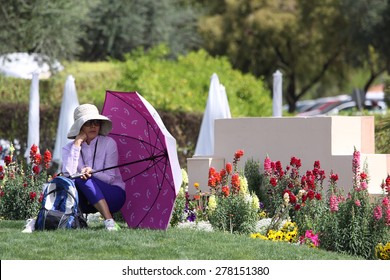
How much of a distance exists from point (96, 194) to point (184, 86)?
1619 centimetres

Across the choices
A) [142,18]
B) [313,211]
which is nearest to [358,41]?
[142,18]

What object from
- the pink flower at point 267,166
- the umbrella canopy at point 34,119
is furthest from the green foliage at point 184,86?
the pink flower at point 267,166

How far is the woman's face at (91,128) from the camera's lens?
35.7ft

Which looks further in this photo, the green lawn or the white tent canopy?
the white tent canopy

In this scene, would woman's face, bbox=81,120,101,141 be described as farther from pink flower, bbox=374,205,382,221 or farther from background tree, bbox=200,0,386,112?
background tree, bbox=200,0,386,112

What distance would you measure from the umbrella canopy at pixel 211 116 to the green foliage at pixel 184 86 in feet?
14.3

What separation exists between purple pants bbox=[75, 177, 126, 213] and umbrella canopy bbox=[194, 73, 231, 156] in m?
6.11

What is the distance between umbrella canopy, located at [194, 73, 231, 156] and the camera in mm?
17281

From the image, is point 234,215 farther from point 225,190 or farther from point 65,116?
point 65,116

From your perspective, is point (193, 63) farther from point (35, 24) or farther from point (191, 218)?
point (191, 218)

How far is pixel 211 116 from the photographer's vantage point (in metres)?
17.6

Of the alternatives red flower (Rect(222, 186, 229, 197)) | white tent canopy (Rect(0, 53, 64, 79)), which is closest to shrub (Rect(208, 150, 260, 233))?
red flower (Rect(222, 186, 229, 197))

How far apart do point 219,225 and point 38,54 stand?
66.3 feet
